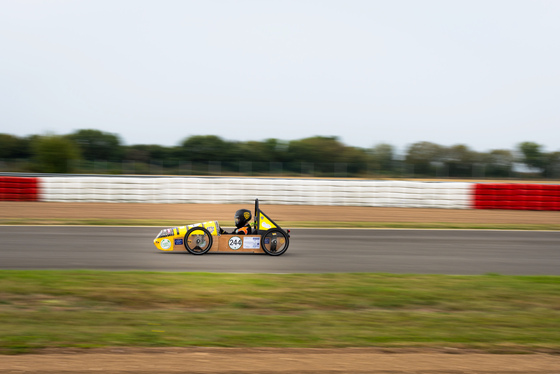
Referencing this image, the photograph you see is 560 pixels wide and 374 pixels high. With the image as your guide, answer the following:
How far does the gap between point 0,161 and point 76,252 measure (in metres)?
40.1

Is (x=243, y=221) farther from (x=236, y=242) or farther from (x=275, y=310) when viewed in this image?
(x=275, y=310)

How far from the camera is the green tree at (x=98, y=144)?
45578 millimetres

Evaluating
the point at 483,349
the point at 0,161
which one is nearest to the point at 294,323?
the point at 483,349

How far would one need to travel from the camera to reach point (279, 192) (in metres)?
19.2

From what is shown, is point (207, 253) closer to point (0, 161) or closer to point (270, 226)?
point (270, 226)

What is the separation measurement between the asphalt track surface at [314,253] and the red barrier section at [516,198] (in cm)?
609

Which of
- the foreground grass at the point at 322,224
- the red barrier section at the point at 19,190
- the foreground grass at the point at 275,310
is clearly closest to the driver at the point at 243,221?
the foreground grass at the point at 275,310

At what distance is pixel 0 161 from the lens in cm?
4312

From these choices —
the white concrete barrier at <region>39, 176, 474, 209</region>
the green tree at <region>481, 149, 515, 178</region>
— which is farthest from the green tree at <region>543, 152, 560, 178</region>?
the white concrete barrier at <region>39, 176, 474, 209</region>

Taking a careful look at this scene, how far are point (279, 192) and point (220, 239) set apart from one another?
1015 cm

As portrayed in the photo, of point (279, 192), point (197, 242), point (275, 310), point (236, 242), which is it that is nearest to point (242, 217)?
point (236, 242)

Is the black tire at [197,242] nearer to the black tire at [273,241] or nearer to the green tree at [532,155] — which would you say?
the black tire at [273,241]

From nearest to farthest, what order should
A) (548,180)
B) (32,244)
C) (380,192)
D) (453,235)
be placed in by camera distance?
1. (32,244)
2. (453,235)
3. (380,192)
4. (548,180)

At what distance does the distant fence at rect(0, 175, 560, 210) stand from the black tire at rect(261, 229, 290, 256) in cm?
975
